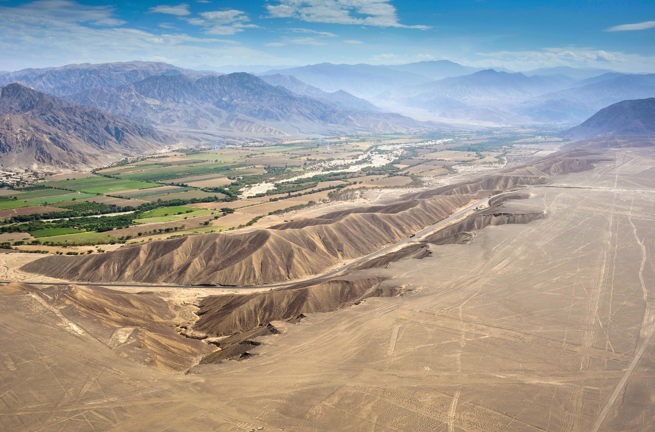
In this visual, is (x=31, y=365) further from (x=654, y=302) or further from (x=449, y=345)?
(x=654, y=302)

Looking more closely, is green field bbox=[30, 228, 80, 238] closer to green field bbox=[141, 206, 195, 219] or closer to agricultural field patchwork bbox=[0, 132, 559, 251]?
agricultural field patchwork bbox=[0, 132, 559, 251]

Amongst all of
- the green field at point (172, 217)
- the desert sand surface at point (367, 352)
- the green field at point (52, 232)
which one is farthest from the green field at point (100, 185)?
the desert sand surface at point (367, 352)

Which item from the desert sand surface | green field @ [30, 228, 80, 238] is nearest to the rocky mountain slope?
the desert sand surface

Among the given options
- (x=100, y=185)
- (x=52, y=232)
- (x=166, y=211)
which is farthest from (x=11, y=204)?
(x=166, y=211)

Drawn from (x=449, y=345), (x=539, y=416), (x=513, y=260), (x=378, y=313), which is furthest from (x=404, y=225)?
(x=539, y=416)

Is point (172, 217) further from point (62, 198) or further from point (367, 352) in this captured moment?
point (367, 352)

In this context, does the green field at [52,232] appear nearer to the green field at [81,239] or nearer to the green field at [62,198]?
the green field at [81,239]
